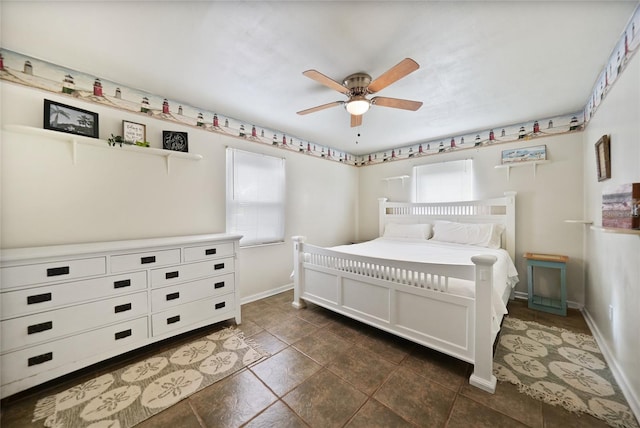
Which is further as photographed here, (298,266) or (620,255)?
(298,266)

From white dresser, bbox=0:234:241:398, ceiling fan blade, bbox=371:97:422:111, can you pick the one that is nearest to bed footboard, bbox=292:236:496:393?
white dresser, bbox=0:234:241:398

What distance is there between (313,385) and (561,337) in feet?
7.89

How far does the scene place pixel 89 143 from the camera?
2037mm

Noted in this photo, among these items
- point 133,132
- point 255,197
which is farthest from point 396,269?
point 133,132

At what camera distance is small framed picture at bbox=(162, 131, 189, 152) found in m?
2.46

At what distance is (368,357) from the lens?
6.48 ft

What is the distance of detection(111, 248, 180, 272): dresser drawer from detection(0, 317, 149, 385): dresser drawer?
17.6 inches

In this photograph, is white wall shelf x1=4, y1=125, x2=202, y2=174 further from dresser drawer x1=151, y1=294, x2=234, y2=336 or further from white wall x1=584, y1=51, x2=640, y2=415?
white wall x1=584, y1=51, x2=640, y2=415

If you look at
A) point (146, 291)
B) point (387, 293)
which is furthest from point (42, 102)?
point (387, 293)

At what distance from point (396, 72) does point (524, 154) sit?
2.71 metres

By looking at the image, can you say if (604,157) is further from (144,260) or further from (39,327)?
(39,327)

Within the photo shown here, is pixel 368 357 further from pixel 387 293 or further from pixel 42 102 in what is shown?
pixel 42 102

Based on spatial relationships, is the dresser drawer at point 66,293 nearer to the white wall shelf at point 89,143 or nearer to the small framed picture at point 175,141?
the white wall shelf at point 89,143

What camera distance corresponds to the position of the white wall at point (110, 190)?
178 centimetres
